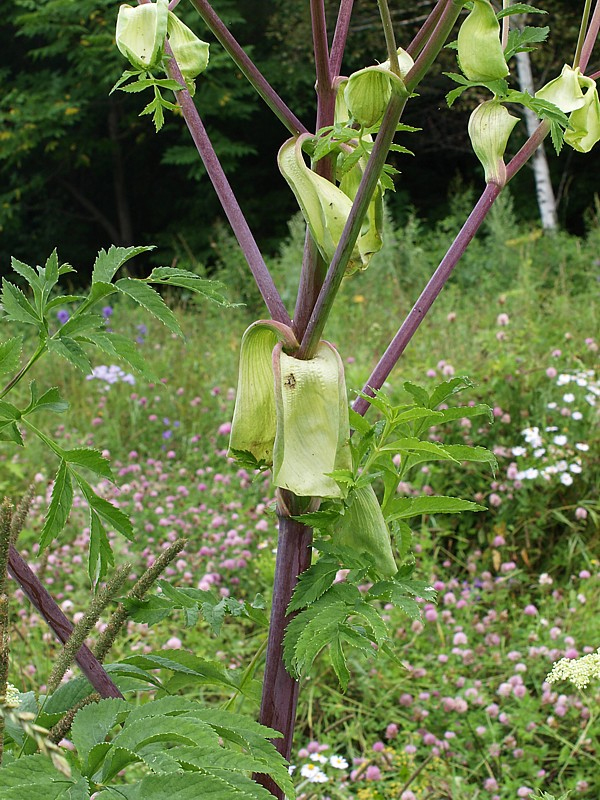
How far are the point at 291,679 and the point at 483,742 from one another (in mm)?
1285

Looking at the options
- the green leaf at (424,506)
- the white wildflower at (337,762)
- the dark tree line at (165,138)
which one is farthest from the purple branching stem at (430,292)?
the dark tree line at (165,138)

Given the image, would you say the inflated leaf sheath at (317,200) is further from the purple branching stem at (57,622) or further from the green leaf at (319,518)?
the purple branching stem at (57,622)

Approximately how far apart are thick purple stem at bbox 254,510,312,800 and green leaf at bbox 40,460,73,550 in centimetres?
17

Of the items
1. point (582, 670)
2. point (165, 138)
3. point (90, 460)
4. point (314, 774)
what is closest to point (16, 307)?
point (90, 460)

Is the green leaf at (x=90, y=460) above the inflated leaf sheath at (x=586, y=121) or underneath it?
underneath

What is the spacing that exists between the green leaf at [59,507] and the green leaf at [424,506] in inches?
10.7

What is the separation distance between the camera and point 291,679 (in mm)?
717

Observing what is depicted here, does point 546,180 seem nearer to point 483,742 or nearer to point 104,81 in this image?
point 104,81

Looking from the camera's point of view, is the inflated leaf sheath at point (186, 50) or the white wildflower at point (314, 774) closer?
the inflated leaf sheath at point (186, 50)

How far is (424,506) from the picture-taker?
727 millimetres

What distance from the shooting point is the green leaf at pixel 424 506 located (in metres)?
0.72

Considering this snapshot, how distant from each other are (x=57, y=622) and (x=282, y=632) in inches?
7.2

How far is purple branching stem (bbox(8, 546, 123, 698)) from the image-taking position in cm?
62

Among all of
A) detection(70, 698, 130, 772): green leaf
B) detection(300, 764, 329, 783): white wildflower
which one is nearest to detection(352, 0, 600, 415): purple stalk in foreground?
detection(70, 698, 130, 772): green leaf
